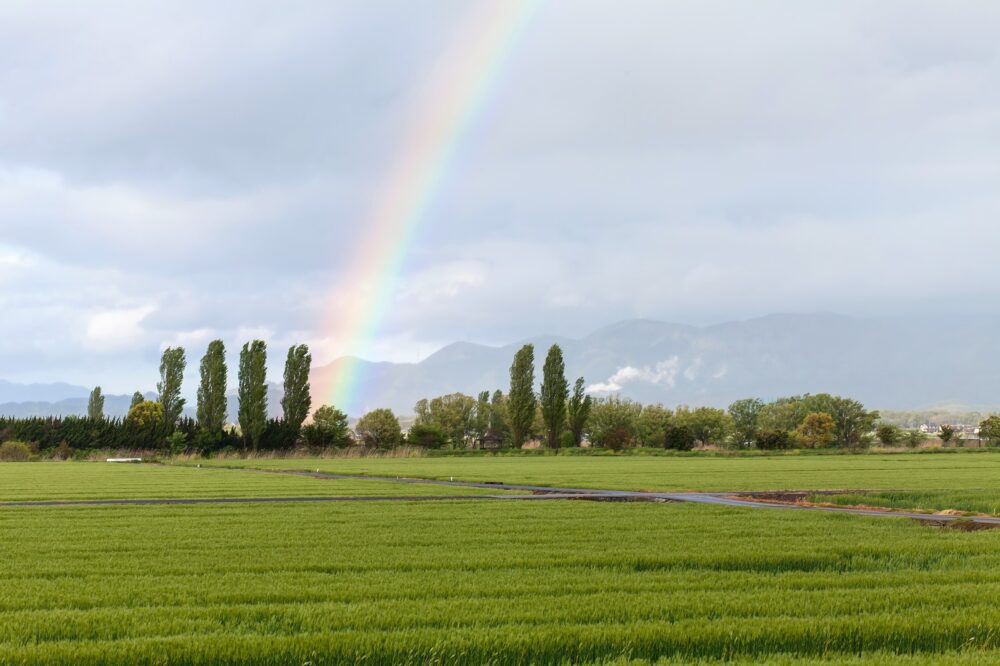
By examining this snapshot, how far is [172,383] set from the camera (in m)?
108

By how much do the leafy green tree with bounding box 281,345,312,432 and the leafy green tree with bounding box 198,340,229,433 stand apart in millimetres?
6720

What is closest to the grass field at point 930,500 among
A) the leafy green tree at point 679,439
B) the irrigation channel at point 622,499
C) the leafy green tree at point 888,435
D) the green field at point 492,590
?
the irrigation channel at point 622,499

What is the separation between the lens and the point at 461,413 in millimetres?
151750

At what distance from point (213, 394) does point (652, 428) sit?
55.5m

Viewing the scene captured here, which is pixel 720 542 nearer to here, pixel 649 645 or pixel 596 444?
pixel 649 645

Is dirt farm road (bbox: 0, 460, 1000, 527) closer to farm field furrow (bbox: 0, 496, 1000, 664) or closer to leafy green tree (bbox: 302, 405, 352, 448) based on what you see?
farm field furrow (bbox: 0, 496, 1000, 664)

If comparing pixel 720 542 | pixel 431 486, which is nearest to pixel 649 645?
pixel 720 542

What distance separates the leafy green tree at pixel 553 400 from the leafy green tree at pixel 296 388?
26.6 metres

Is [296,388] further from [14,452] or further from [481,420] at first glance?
[481,420]

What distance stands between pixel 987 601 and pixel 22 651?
11.1 meters

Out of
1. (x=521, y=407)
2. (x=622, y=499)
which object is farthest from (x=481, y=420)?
(x=622, y=499)

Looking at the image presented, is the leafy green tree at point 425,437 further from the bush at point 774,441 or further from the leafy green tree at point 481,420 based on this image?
the leafy green tree at point 481,420

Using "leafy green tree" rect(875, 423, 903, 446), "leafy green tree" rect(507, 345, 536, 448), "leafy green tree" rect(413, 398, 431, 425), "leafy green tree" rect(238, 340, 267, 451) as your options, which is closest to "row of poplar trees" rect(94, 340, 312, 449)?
"leafy green tree" rect(238, 340, 267, 451)

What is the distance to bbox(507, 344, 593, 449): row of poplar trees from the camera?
95188mm
